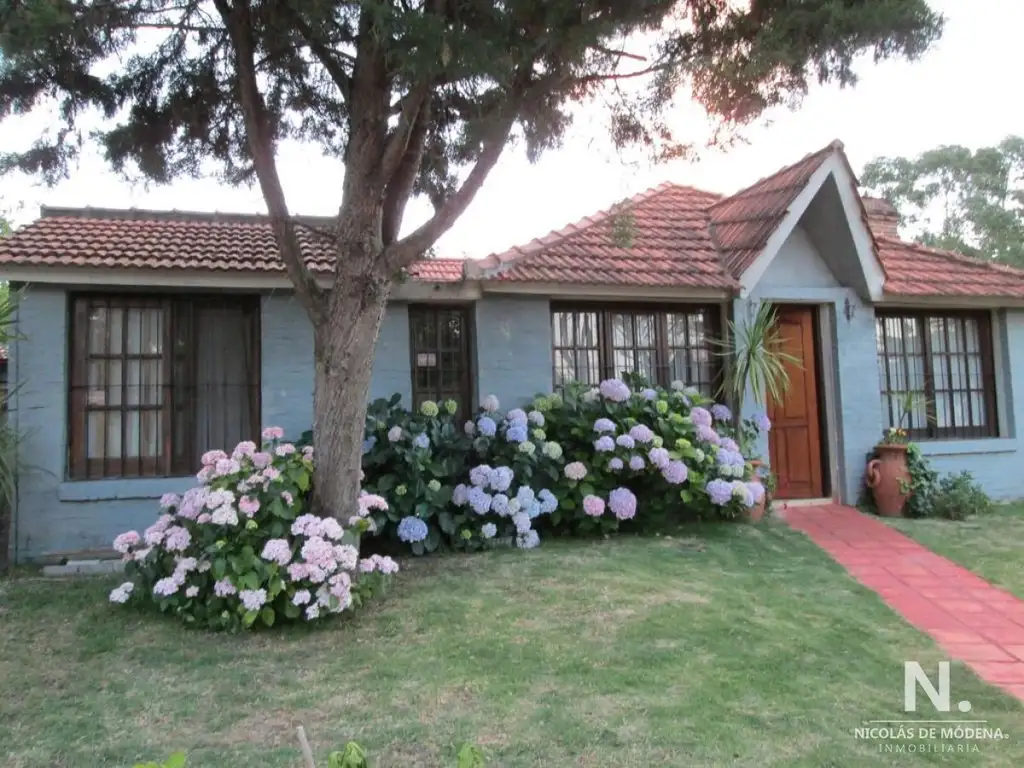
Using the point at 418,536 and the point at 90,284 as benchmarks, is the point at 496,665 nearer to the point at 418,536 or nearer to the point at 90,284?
the point at 418,536

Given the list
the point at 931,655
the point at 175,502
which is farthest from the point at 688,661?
the point at 175,502

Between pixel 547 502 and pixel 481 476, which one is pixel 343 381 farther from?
pixel 547 502

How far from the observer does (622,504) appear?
7391mm

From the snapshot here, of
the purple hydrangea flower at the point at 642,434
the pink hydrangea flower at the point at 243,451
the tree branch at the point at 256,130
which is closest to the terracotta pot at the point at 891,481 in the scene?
the purple hydrangea flower at the point at 642,434

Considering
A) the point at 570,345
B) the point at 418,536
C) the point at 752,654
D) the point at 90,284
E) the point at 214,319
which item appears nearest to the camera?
the point at 752,654

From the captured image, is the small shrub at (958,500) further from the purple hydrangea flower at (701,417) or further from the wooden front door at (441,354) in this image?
the wooden front door at (441,354)

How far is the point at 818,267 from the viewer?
9367 millimetres

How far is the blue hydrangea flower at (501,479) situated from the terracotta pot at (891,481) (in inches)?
184

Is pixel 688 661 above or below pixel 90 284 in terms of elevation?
below

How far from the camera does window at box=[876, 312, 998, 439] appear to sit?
9.91 metres

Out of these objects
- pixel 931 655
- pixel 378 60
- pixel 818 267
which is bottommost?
pixel 931 655

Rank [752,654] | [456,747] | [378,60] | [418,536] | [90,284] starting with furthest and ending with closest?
[90,284] < [418,536] < [378,60] < [752,654] < [456,747]

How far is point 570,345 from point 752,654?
16.3ft

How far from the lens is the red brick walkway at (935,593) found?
4637mm
